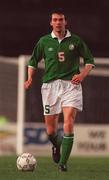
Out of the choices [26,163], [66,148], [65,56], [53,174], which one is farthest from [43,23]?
[53,174]

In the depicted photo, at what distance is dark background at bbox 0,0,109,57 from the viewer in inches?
791

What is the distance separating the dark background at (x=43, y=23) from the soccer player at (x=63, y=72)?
34.7 ft

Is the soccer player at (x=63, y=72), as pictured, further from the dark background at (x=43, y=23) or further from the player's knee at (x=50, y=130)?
the dark background at (x=43, y=23)

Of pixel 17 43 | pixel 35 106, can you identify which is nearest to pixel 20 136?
pixel 35 106

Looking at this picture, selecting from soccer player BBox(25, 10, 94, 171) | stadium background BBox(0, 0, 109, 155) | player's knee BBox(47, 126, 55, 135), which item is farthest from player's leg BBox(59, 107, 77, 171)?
stadium background BBox(0, 0, 109, 155)

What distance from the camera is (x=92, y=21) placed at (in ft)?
67.0

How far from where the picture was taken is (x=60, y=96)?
9.37 meters

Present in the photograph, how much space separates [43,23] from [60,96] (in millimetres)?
10994

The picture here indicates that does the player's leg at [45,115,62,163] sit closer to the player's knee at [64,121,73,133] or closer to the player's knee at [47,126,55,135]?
the player's knee at [47,126,55,135]

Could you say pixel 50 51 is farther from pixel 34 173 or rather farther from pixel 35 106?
pixel 35 106

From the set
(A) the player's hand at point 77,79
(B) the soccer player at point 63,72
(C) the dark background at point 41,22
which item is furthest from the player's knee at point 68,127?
(C) the dark background at point 41,22

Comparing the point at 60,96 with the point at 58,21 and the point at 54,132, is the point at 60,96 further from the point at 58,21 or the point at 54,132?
the point at 58,21

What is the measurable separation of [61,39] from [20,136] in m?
6.19

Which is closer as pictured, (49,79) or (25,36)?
(49,79)
